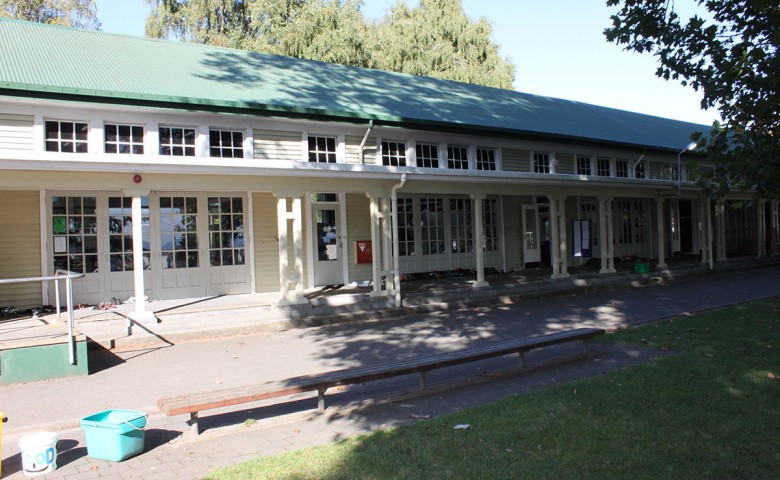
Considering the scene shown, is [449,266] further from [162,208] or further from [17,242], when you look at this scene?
[17,242]

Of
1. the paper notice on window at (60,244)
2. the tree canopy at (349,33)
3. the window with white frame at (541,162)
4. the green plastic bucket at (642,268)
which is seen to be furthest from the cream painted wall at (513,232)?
the paper notice on window at (60,244)

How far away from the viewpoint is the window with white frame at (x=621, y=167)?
20750 mm

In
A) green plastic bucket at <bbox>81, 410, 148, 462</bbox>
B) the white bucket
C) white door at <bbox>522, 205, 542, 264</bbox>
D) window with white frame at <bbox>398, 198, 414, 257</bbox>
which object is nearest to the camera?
the white bucket

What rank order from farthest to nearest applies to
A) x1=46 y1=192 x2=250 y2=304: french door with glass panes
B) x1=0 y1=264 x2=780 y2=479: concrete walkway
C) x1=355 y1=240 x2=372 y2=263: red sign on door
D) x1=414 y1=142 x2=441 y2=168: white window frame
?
x1=414 y1=142 x2=441 y2=168: white window frame → x1=355 y1=240 x2=372 y2=263: red sign on door → x1=46 y1=192 x2=250 y2=304: french door with glass panes → x1=0 y1=264 x2=780 y2=479: concrete walkway

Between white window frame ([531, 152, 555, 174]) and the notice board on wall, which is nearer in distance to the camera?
the notice board on wall

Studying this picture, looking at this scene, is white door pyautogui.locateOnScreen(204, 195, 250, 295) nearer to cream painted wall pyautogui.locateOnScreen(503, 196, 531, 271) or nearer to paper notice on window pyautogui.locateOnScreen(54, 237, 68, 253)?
paper notice on window pyautogui.locateOnScreen(54, 237, 68, 253)

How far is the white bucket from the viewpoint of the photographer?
14.4 ft

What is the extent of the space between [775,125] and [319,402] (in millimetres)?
7799

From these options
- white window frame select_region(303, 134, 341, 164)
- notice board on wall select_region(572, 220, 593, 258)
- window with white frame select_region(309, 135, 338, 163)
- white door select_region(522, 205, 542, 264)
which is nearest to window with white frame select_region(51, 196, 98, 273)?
white window frame select_region(303, 134, 341, 164)

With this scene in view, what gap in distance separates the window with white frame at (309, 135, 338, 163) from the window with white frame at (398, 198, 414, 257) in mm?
3147

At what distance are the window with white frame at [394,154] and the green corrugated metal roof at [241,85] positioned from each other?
3.09ft

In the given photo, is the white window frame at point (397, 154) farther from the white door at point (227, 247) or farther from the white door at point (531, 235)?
the white door at point (531, 235)

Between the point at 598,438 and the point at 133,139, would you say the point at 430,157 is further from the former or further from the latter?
the point at 598,438

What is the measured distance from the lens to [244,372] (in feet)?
25.3
